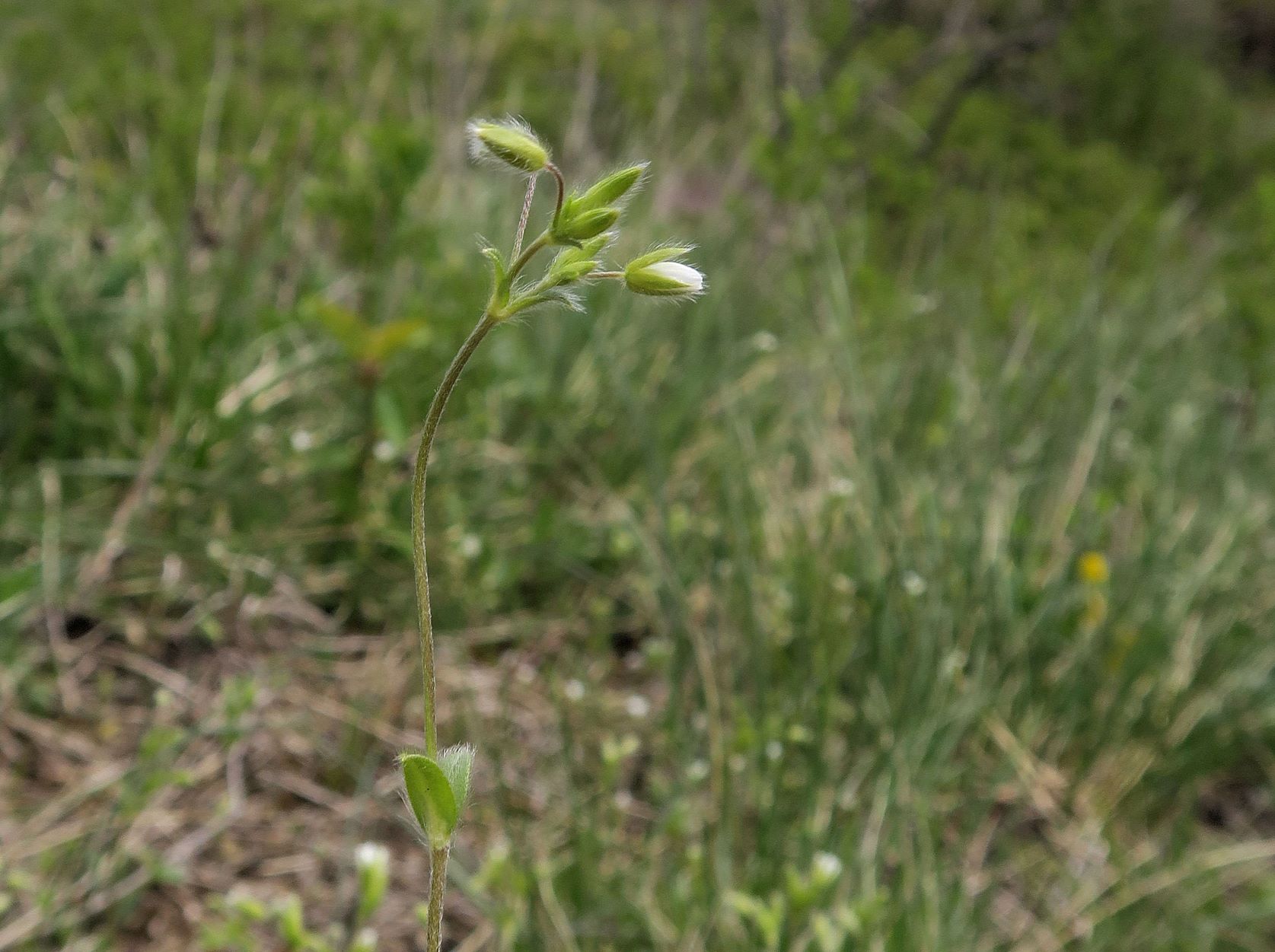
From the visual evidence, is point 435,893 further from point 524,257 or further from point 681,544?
point 681,544

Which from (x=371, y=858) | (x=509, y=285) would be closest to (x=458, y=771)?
(x=509, y=285)

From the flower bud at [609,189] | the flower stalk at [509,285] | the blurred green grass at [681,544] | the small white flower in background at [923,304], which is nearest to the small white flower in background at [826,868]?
the blurred green grass at [681,544]

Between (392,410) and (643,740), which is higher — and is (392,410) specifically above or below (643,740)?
above

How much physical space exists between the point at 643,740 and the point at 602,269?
46.3 inches

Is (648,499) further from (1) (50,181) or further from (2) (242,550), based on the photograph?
(1) (50,181)

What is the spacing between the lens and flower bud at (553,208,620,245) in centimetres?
79

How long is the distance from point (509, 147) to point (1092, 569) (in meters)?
1.68

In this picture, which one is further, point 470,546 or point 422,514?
point 470,546

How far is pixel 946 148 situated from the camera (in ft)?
19.9

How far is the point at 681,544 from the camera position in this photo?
7.09ft

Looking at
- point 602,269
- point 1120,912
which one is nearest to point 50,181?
point 602,269

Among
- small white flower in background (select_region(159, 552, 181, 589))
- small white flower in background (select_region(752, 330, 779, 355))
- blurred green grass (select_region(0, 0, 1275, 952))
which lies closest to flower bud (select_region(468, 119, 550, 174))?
blurred green grass (select_region(0, 0, 1275, 952))

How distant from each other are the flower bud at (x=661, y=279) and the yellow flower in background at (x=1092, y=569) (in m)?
1.55

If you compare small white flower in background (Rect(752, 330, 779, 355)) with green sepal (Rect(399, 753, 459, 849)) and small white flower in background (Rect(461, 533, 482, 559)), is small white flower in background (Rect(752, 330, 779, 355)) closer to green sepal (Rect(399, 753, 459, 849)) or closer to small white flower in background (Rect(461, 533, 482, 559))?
small white flower in background (Rect(461, 533, 482, 559))
